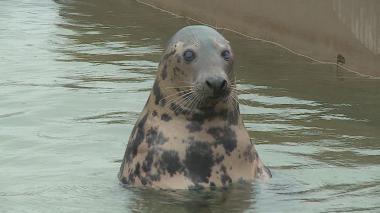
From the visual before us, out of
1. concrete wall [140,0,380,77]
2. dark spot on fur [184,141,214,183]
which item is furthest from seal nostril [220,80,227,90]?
concrete wall [140,0,380,77]

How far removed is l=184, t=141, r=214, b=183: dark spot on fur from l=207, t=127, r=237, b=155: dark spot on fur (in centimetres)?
8

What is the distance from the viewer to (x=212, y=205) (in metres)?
7.13

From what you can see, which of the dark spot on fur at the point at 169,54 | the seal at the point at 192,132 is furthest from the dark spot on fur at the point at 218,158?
the dark spot on fur at the point at 169,54

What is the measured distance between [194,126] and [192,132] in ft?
0.14

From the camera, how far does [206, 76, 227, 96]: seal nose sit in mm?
7237

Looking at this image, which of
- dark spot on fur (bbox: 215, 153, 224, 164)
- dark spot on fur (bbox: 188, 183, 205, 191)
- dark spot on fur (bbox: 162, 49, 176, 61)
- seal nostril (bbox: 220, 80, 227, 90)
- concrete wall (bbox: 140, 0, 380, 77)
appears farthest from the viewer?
concrete wall (bbox: 140, 0, 380, 77)

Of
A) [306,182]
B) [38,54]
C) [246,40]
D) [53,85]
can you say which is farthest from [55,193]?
[246,40]

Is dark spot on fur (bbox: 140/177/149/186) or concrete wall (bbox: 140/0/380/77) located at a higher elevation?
concrete wall (bbox: 140/0/380/77)

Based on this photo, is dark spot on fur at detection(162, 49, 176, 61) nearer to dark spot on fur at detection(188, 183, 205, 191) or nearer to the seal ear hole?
the seal ear hole

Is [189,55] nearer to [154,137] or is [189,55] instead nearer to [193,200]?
[154,137]

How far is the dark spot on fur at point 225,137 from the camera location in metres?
7.53

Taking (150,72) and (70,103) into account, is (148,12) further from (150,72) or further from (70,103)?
(70,103)

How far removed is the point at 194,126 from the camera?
7.54 meters

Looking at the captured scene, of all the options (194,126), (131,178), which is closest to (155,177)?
(131,178)
